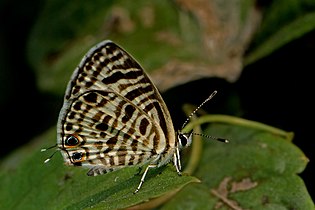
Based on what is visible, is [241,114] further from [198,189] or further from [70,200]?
[70,200]

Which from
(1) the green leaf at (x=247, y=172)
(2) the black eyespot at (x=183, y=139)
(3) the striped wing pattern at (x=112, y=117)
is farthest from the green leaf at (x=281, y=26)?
(3) the striped wing pattern at (x=112, y=117)

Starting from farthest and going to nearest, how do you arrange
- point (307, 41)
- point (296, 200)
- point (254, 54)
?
point (254, 54) < point (307, 41) < point (296, 200)

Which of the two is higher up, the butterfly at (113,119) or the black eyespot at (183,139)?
the butterfly at (113,119)

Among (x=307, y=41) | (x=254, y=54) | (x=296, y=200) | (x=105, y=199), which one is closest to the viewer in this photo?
(x=105, y=199)

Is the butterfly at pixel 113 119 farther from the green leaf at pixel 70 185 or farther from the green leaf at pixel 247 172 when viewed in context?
the green leaf at pixel 247 172

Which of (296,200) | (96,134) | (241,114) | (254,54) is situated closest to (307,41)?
(254,54)

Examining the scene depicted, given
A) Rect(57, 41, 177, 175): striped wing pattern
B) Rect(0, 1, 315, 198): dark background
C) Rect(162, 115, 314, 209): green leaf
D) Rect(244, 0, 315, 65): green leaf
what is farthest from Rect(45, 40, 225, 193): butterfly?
Rect(244, 0, 315, 65): green leaf

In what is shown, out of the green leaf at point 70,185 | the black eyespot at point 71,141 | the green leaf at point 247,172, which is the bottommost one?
the green leaf at point 247,172
